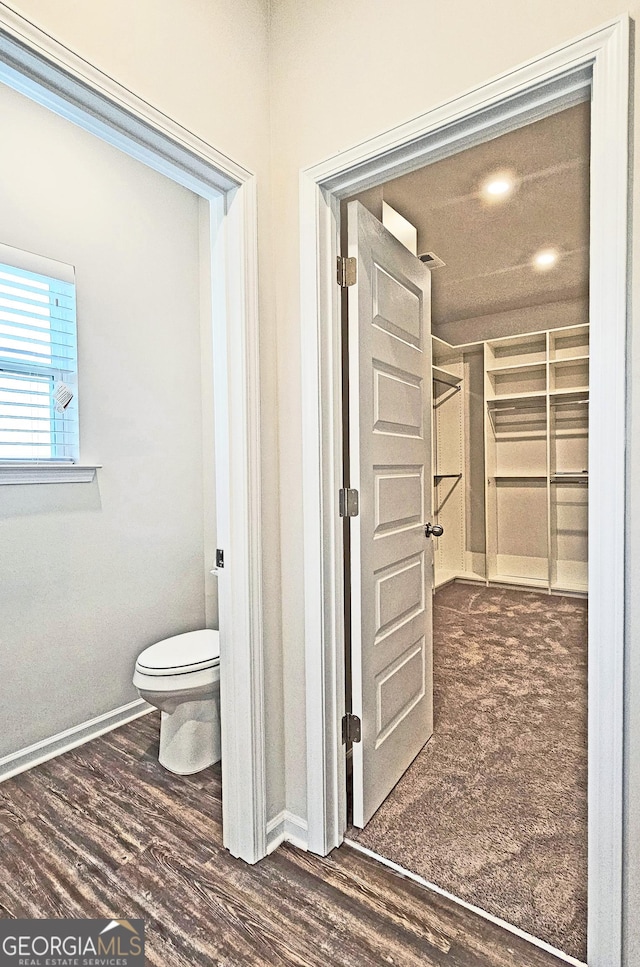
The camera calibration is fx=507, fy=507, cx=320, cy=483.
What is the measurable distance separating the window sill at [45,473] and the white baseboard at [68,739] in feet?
3.72

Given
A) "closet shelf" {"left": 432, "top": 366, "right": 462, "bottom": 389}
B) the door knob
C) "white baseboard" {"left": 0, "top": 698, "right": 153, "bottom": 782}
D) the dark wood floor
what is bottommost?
the dark wood floor

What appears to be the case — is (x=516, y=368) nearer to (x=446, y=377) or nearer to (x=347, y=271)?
(x=446, y=377)

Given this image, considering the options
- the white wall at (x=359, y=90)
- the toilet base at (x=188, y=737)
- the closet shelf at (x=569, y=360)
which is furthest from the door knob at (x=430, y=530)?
the closet shelf at (x=569, y=360)

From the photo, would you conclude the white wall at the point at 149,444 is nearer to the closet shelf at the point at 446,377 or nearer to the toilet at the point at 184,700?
the toilet at the point at 184,700

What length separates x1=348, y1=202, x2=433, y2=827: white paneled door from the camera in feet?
5.64

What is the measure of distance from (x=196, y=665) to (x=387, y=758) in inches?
33.1

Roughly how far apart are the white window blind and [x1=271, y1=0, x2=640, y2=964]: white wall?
1.17m

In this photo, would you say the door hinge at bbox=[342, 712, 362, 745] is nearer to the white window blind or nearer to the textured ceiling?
the white window blind

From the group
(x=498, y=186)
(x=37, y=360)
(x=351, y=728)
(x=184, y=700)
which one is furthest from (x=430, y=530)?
(x=498, y=186)

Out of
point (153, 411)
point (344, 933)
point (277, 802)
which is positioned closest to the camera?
point (344, 933)

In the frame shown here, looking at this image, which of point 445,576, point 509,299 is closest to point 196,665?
point 445,576

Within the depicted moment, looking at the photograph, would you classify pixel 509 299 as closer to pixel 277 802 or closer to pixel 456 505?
pixel 456 505

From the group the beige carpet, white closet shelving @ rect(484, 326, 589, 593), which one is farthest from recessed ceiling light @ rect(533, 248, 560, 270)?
the beige carpet

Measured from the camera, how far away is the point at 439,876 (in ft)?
5.09
